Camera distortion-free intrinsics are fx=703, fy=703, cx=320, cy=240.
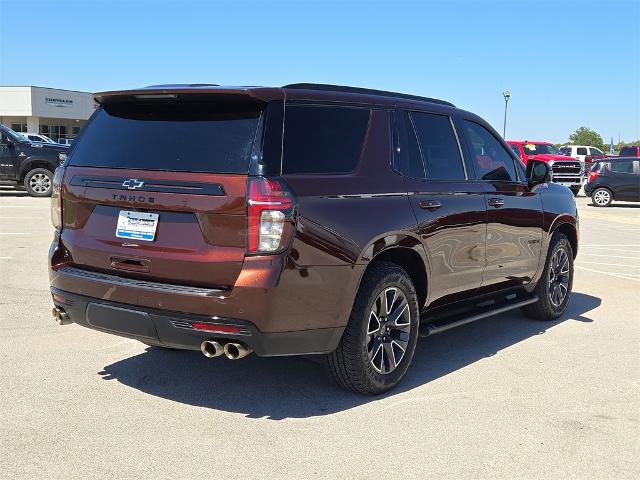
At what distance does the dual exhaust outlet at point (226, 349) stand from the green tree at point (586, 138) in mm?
118197

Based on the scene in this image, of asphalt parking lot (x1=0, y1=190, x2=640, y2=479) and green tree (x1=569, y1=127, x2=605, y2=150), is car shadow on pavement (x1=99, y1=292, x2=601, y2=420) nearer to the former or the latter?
asphalt parking lot (x1=0, y1=190, x2=640, y2=479)

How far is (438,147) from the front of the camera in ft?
17.5

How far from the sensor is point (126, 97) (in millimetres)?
4336

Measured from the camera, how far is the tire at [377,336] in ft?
14.2

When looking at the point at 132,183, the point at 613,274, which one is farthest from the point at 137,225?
the point at 613,274

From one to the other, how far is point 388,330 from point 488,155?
2.14 m

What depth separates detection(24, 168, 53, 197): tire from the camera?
1950cm

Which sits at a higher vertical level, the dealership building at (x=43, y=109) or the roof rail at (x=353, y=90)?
the dealership building at (x=43, y=109)

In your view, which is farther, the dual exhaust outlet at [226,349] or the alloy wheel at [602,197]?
the alloy wheel at [602,197]

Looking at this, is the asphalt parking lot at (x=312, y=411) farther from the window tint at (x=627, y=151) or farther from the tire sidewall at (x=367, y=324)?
the window tint at (x=627, y=151)

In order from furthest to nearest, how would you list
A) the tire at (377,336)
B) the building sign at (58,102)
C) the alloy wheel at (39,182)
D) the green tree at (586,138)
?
the green tree at (586,138), the building sign at (58,102), the alloy wheel at (39,182), the tire at (377,336)

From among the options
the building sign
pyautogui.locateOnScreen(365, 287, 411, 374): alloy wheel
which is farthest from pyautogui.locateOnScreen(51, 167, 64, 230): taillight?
the building sign

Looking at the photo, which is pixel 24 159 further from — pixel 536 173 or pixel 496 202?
pixel 496 202

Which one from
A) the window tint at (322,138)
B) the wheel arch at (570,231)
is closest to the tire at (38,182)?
the wheel arch at (570,231)
